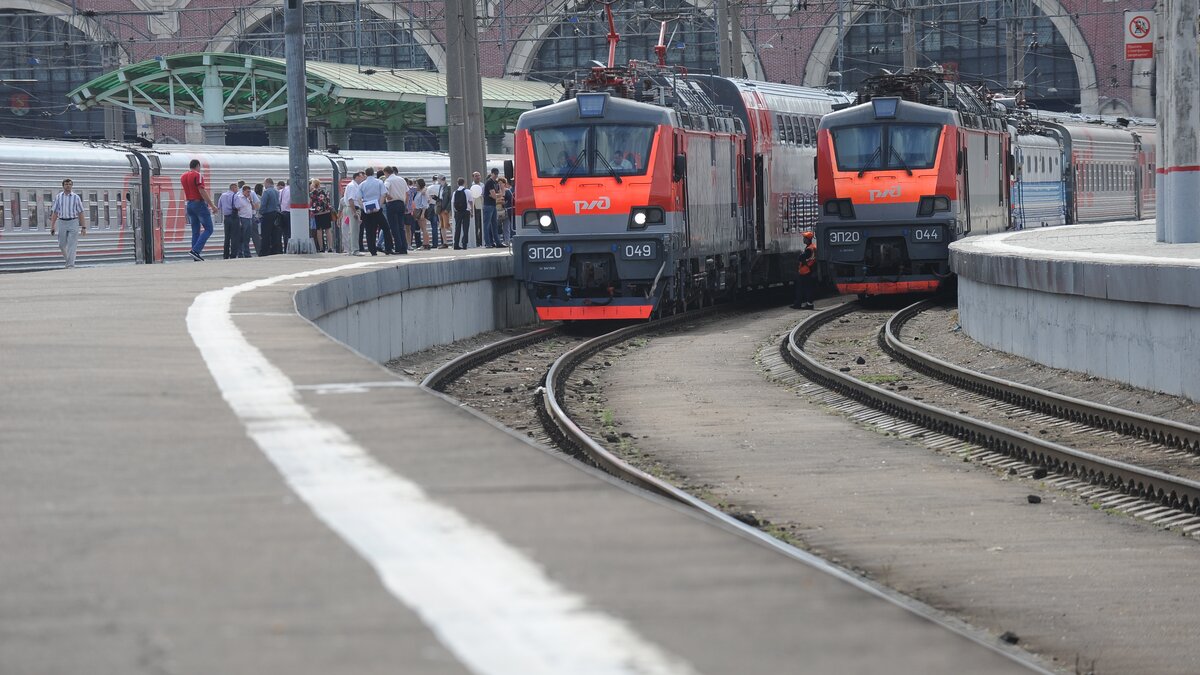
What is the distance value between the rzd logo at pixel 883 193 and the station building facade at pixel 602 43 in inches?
1333

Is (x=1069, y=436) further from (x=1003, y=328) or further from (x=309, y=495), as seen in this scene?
(x=309, y=495)

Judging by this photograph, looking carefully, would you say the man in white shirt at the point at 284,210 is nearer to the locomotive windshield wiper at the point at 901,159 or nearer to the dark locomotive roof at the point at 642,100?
the dark locomotive roof at the point at 642,100

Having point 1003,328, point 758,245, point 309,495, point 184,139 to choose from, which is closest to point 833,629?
point 309,495

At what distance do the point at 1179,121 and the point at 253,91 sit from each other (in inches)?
1293

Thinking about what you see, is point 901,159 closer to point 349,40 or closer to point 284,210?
point 284,210

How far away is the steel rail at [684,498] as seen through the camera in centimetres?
321

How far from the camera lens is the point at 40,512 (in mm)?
3699

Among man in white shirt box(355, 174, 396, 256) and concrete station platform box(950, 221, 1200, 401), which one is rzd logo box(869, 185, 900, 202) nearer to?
concrete station platform box(950, 221, 1200, 401)

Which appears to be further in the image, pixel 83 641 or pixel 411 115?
pixel 411 115

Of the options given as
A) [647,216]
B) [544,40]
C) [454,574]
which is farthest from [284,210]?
[544,40]

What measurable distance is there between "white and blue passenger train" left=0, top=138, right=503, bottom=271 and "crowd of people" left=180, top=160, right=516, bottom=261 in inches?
87.7

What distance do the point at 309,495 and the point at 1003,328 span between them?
17418 mm

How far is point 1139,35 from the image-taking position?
72.5 ft

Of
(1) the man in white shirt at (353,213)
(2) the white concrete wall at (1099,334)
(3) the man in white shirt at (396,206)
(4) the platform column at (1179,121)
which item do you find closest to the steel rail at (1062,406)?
(2) the white concrete wall at (1099,334)
